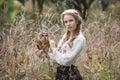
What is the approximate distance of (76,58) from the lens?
10.9 ft

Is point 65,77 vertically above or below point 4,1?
below

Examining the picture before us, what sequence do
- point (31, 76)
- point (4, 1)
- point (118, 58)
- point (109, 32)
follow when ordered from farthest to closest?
point (109, 32) < point (118, 58) < point (31, 76) < point (4, 1)

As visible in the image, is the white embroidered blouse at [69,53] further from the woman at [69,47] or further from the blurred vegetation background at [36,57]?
the blurred vegetation background at [36,57]

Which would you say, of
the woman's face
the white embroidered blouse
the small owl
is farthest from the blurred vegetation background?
the white embroidered blouse

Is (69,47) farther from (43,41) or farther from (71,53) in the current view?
(43,41)

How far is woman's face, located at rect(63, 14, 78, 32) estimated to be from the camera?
331 cm

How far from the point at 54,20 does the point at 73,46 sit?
3.85 m

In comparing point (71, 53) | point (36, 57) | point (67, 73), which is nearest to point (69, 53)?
point (71, 53)

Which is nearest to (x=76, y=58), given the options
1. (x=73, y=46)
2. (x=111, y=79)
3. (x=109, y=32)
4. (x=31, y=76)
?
(x=73, y=46)

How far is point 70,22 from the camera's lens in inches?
131

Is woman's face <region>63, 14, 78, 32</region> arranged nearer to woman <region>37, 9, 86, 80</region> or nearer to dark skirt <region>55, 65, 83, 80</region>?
woman <region>37, 9, 86, 80</region>

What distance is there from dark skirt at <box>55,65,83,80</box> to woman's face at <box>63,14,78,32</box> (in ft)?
1.18

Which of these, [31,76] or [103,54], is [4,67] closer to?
[31,76]

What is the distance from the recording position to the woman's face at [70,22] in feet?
10.8
